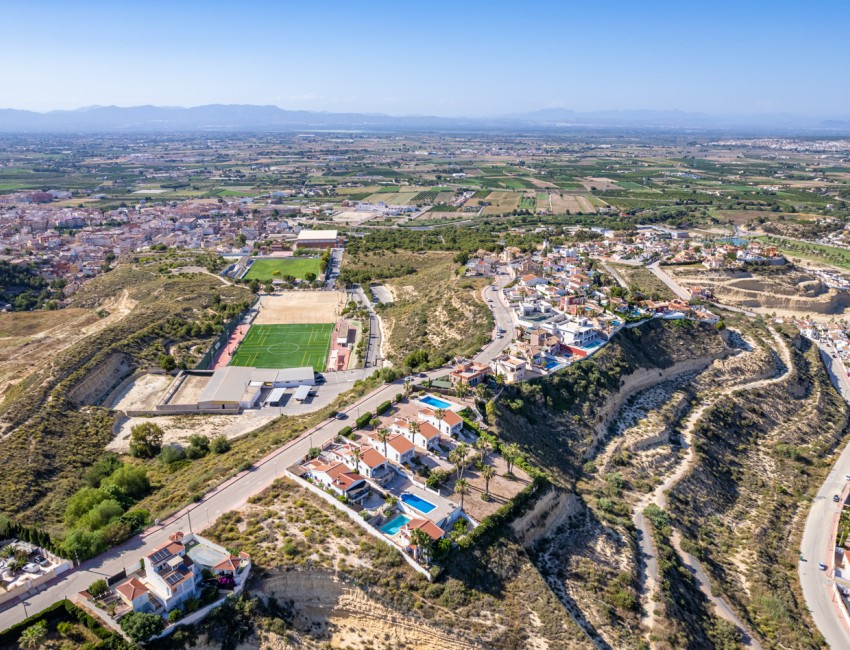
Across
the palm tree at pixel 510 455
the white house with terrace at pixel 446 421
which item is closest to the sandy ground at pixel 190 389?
the white house with terrace at pixel 446 421

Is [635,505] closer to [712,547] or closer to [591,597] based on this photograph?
[712,547]

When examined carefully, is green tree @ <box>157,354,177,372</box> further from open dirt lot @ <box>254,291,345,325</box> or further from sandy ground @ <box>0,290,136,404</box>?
open dirt lot @ <box>254,291,345,325</box>

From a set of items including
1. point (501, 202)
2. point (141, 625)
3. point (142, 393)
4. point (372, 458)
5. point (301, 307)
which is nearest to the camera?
point (141, 625)

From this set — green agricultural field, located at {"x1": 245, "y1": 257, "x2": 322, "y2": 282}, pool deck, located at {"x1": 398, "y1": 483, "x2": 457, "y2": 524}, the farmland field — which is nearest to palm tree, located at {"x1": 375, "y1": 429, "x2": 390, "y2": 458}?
pool deck, located at {"x1": 398, "y1": 483, "x2": 457, "y2": 524}

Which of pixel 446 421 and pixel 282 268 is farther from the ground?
pixel 446 421

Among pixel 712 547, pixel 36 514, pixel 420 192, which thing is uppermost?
pixel 420 192

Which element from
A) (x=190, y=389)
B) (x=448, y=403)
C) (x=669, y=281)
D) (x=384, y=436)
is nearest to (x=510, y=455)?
(x=448, y=403)

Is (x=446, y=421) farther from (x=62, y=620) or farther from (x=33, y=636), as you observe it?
(x=33, y=636)

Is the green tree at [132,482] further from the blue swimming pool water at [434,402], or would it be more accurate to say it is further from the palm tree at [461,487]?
the palm tree at [461,487]

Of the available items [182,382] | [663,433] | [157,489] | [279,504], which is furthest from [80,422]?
[663,433]
